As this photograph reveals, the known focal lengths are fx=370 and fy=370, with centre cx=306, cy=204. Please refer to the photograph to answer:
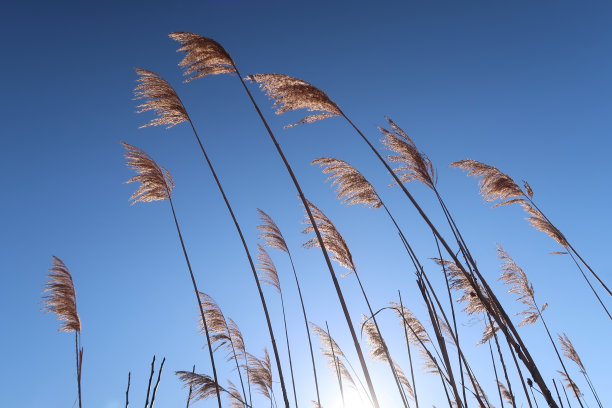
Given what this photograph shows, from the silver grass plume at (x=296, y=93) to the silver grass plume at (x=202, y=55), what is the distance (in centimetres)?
45

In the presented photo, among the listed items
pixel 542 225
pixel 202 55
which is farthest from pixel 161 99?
pixel 542 225

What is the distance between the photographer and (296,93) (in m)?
3.48

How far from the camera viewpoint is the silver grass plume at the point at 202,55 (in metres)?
3.66

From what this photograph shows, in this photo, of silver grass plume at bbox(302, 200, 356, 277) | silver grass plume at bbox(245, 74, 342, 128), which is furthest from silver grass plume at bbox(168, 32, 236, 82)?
silver grass plume at bbox(302, 200, 356, 277)

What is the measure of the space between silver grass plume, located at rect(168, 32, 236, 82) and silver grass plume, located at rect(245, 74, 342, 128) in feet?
1.48

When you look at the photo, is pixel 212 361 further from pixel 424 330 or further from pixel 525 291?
pixel 525 291

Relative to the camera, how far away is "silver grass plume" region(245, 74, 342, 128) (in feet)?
11.2

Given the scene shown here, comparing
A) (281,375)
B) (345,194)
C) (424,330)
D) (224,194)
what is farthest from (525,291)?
(224,194)

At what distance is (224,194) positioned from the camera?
3.79 metres

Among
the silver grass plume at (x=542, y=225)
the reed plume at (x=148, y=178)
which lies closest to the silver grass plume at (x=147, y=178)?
the reed plume at (x=148, y=178)

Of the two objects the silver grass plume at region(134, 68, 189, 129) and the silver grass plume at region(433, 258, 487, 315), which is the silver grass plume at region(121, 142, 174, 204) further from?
the silver grass plume at region(433, 258, 487, 315)

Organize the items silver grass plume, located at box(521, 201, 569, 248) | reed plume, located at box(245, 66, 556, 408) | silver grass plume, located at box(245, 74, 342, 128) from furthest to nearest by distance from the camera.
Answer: silver grass plume, located at box(521, 201, 569, 248), silver grass plume, located at box(245, 74, 342, 128), reed plume, located at box(245, 66, 556, 408)

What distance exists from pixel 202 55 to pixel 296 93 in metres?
1.11

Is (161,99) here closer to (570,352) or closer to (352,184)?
(352,184)
